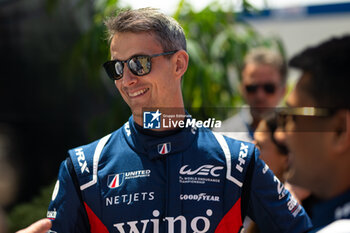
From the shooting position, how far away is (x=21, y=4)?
5363mm

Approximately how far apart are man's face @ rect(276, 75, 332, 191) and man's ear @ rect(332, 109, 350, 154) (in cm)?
3

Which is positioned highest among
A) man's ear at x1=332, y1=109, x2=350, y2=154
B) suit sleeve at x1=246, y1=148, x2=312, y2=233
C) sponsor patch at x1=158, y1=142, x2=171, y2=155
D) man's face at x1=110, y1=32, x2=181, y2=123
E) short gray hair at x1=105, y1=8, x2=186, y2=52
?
short gray hair at x1=105, y1=8, x2=186, y2=52

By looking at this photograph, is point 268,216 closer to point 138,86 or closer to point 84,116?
point 138,86

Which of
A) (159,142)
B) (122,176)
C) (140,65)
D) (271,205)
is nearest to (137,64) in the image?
(140,65)

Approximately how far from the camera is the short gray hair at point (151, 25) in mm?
1588

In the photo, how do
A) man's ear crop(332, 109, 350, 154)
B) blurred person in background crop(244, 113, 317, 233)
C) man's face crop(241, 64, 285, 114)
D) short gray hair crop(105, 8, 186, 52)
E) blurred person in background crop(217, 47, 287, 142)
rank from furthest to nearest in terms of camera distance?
1. man's face crop(241, 64, 285, 114)
2. blurred person in background crop(217, 47, 287, 142)
3. blurred person in background crop(244, 113, 317, 233)
4. short gray hair crop(105, 8, 186, 52)
5. man's ear crop(332, 109, 350, 154)

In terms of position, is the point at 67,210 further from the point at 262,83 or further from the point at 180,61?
the point at 262,83

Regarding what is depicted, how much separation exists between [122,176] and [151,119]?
239 millimetres

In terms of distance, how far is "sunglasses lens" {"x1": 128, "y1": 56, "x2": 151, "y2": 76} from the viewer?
1597 millimetres

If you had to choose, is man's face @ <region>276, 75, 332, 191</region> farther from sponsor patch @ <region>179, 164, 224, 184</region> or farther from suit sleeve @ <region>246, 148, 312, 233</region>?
sponsor patch @ <region>179, 164, 224, 184</region>

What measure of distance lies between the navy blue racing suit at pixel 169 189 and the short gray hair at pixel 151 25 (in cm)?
35

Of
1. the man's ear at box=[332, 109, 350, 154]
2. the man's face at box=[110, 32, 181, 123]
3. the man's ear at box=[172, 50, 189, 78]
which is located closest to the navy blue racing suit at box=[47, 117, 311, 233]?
the man's face at box=[110, 32, 181, 123]

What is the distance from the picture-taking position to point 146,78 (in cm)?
162

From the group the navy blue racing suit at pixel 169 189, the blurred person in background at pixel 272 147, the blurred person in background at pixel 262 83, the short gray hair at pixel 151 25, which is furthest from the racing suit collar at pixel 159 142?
the blurred person in background at pixel 262 83
